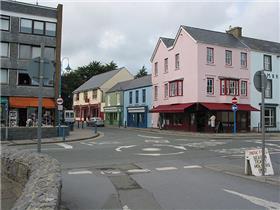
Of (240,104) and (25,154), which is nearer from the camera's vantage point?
(25,154)

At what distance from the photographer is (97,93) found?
2474 inches

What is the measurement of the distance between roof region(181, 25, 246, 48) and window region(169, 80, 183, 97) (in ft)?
15.9

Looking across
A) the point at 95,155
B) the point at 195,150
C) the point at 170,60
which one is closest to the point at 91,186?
the point at 95,155

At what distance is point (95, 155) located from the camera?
51.1 ft

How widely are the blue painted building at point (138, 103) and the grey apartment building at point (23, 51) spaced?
12.8 metres

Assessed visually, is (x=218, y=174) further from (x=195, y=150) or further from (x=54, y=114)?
(x=54, y=114)

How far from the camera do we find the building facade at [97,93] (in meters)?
61.3

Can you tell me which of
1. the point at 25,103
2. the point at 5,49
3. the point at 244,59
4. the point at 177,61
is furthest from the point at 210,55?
the point at 5,49

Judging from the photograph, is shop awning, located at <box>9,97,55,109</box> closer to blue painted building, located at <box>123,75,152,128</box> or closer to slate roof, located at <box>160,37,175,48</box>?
blue painted building, located at <box>123,75,152,128</box>

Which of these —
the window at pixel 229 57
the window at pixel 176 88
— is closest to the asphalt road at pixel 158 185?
the window at pixel 176 88

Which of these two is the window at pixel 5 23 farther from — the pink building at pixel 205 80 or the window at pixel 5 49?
the pink building at pixel 205 80

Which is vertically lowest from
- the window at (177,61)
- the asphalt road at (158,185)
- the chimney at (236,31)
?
the asphalt road at (158,185)

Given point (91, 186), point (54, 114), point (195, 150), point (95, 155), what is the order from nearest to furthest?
point (91, 186) < point (95, 155) < point (195, 150) < point (54, 114)

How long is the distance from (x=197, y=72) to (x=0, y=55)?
62.3 feet
